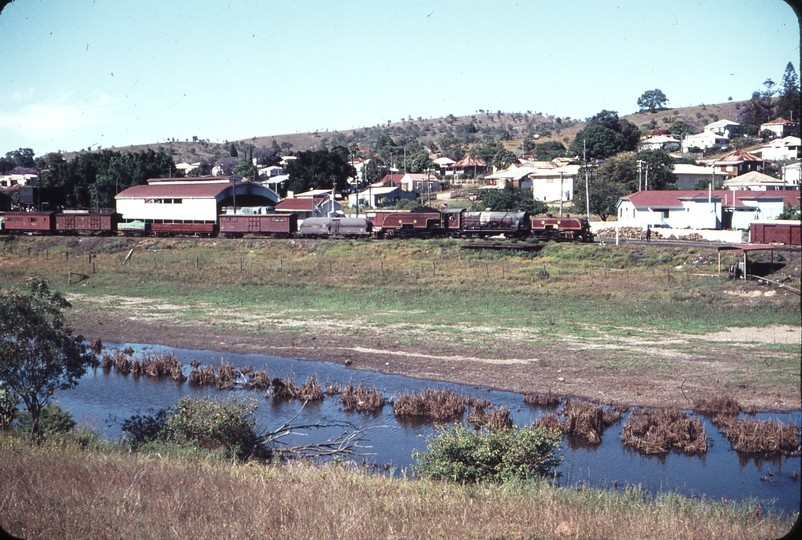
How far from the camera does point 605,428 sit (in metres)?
19.8

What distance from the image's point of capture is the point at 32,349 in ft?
54.4

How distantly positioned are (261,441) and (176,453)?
2624 millimetres

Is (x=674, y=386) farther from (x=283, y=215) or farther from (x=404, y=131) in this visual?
(x=404, y=131)

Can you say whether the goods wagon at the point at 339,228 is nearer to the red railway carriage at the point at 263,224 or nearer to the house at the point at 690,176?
the red railway carriage at the point at 263,224

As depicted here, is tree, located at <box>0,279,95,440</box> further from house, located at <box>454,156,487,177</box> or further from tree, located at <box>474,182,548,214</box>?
house, located at <box>454,156,487,177</box>

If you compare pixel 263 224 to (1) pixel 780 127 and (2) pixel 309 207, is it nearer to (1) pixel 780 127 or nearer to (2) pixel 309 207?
(2) pixel 309 207

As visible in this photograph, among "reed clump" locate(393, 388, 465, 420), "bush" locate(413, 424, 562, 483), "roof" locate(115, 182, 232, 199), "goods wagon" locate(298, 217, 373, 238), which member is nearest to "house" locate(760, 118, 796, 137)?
"goods wagon" locate(298, 217, 373, 238)

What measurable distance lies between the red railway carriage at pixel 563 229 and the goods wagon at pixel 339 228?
41.5 ft

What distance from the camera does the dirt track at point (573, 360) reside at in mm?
21844

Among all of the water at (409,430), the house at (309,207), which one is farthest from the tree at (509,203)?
the water at (409,430)

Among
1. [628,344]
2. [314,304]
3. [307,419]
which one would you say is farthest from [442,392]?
[314,304]

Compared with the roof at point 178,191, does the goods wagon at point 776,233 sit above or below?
below

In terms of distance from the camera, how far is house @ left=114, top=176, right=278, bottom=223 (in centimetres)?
5978

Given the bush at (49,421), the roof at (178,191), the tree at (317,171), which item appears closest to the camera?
the bush at (49,421)
